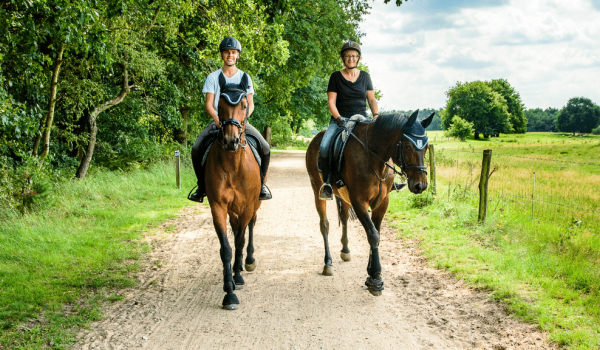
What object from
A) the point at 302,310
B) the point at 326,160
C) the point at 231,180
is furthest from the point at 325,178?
the point at 302,310

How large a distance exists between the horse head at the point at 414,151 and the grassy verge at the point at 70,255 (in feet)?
12.8

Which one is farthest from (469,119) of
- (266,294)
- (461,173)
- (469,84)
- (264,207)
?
(266,294)

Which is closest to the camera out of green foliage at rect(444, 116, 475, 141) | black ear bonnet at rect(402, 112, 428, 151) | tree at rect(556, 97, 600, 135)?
black ear bonnet at rect(402, 112, 428, 151)

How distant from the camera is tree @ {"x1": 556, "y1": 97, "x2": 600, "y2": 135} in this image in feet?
250

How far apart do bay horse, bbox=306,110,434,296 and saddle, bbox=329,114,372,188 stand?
0.05 m

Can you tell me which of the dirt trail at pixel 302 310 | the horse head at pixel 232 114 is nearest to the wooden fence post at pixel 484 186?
the dirt trail at pixel 302 310

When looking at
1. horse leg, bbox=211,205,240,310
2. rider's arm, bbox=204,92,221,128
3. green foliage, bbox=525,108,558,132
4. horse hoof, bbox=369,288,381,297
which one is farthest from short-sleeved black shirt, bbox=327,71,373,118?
green foliage, bbox=525,108,558,132

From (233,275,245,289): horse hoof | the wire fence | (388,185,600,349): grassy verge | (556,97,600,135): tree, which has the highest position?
(556,97,600,135): tree

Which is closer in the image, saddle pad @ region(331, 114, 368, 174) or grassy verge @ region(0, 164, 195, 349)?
grassy verge @ region(0, 164, 195, 349)

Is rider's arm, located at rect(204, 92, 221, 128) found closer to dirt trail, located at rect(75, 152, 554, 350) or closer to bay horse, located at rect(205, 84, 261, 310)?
bay horse, located at rect(205, 84, 261, 310)

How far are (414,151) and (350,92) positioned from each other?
1.65 m

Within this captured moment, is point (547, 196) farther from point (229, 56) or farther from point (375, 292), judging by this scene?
point (229, 56)

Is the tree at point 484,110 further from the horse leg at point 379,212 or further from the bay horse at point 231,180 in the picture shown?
the bay horse at point 231,180

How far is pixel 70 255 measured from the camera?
6.44 metres
